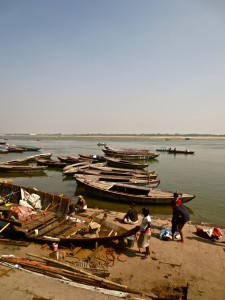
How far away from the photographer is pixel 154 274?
8.12 metres

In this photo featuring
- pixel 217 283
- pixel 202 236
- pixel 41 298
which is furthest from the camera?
pixel 202 236

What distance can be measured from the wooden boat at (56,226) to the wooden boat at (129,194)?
5.50 m

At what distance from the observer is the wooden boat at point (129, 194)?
17.9 m

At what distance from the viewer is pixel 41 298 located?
18.9 ft

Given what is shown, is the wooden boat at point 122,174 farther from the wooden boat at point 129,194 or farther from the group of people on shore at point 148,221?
the group of people on shore at point 148,221

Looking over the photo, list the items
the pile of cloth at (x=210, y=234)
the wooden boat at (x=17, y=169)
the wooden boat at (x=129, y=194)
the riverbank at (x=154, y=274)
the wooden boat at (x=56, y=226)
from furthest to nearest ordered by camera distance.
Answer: the wooden boat at (x=17, y=169) < the wooden boat at (x=129, y=194) < the pile of cloth at (x=210, y=234) < the wooden boat at (x=56, y=226) < the riverbank at (x=154, y=274)

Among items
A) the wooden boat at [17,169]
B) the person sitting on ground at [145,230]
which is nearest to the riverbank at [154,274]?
the person sitting on ground at [145,230]

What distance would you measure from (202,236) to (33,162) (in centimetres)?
3491

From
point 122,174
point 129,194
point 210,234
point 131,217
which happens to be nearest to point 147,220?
point 131,217

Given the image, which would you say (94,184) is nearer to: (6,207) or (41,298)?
(6,207)

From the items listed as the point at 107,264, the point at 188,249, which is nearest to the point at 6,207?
the point at 107,264

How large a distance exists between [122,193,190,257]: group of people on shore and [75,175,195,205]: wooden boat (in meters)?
5.88

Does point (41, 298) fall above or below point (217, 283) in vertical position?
above

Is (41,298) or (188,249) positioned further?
(188,249)
